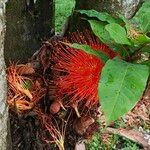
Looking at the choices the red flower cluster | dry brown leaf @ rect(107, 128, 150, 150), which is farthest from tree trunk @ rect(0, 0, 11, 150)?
dry brown leaf @ rect(107, 128, 150, 150)

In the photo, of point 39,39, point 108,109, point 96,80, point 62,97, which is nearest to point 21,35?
point 39,39

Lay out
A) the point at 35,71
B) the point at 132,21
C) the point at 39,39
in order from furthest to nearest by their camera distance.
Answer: the point at 39,39
the point at 35,71
the point at 132,21

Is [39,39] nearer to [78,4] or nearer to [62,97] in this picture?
[78,4]

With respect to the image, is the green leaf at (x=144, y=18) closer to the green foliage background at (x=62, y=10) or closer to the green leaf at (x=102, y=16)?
the green leaf at (x=102, y=16)

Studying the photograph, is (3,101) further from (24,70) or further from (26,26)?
(26,26)

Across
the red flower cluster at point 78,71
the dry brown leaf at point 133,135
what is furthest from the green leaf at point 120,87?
the dry brown leaf at point 133,135

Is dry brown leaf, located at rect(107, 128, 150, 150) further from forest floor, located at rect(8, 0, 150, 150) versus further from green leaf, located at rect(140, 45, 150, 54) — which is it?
green leaf, located at rect(140, 45, 150, 54)
